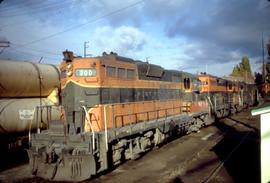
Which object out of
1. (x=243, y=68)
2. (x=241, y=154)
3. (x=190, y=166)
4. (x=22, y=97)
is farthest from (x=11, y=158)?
(x=243, y=68)

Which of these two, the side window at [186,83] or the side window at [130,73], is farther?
the side window at [186,83]

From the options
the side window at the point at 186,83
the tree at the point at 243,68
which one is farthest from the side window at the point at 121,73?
the tree at the point at 243,68

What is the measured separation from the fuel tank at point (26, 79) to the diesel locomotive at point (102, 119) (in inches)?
131

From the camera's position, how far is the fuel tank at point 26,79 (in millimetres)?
12969

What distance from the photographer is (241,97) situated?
36.5 metres

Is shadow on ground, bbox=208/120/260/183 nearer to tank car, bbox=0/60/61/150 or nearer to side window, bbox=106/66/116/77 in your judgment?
side window, bbox=106/66/116/77

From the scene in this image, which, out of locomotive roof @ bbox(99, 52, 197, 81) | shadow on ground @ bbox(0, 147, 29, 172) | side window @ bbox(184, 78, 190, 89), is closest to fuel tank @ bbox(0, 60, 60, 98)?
shadow on ground @ bbox(0, 147, 29, 172)

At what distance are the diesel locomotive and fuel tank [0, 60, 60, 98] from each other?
10.9 feet

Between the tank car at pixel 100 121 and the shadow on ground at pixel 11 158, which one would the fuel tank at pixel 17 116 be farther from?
the tank car at pixel 100 121

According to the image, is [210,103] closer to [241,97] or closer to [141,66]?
[141,66]

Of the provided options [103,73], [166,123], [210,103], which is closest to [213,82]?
[210,103]

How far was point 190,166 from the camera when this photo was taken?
1095 centimetres

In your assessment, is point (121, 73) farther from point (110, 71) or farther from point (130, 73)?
point (110, 71)

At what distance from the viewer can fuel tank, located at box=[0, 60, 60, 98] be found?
13.0 meters
